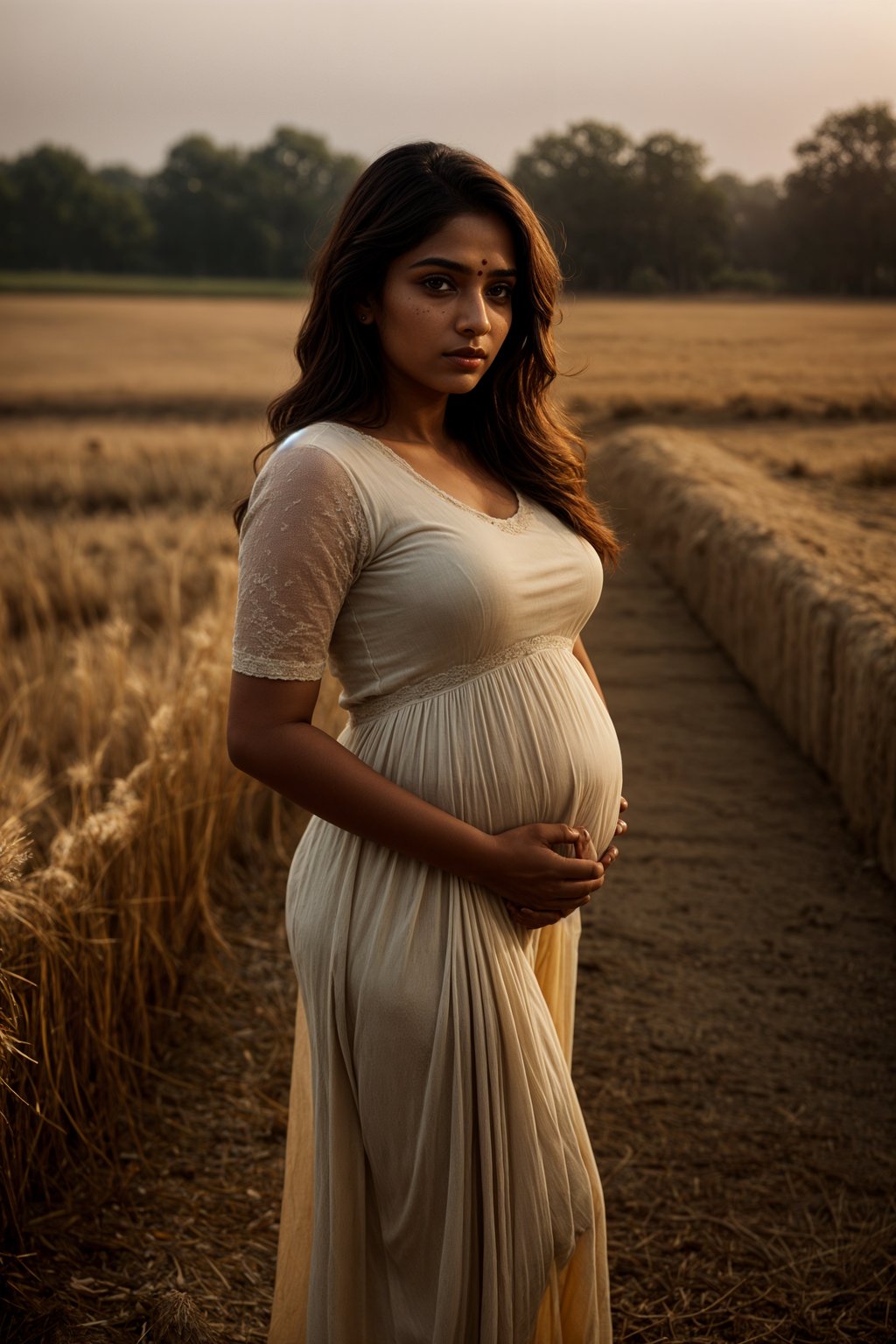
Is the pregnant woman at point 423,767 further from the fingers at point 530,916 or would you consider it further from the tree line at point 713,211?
the tree line at point 713,211

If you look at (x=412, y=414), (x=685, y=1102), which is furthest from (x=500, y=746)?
(x=685, y=1102)

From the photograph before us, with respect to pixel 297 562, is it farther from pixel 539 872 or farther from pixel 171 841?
pixel 171 841

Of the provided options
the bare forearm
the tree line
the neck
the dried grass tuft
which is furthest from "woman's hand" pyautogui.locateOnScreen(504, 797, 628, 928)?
the tree line

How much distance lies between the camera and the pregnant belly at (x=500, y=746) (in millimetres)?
1289

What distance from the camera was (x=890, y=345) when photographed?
483 centimetres

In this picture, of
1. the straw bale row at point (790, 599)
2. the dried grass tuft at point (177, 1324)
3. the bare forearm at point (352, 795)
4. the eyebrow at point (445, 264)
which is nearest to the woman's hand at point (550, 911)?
the bare forearm at point (352, 795)

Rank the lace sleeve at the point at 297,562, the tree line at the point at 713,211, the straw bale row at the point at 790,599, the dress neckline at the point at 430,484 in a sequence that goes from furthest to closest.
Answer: the tree line at the point at 713,211
the straw bale row at the point at 790,599
the dress neckline at the point at 430,484
the lace sleeve at the point at 297,562

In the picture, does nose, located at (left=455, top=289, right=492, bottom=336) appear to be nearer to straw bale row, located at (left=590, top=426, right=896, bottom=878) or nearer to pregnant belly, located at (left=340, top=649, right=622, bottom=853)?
pregnant belly, located at (left=340, top=649, right=622, bottom=853)

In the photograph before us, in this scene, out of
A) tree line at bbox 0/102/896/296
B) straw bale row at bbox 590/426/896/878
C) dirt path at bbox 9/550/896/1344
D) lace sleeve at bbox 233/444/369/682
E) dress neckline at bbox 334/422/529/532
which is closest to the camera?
lace sleeve at bbox 233/444/369/682

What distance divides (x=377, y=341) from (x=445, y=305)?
0.11 m

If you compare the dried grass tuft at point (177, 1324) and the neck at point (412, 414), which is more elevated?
the neck at point (412, 414)

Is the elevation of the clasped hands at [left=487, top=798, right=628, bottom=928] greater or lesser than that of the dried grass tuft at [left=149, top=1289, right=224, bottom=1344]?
greater

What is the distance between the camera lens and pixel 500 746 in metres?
1.31

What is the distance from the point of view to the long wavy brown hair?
4.28 feet
